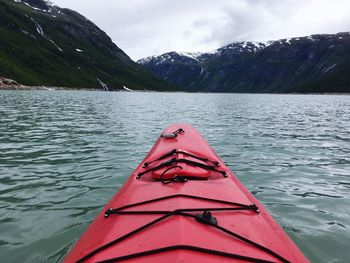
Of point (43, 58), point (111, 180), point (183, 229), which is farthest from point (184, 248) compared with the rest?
point (43, 58)

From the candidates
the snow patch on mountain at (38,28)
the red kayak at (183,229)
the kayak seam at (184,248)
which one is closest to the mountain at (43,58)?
the snow patch on mountain at (38,28)

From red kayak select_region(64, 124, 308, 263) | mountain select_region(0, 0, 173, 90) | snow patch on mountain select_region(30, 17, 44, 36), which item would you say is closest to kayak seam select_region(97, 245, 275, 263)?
red kayak select_region(64, 124, 308, 263)

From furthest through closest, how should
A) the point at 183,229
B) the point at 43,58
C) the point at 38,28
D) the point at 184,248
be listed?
the point at 38,28 → the point at 43,58 → the point at 183,229 → the point at 184,248

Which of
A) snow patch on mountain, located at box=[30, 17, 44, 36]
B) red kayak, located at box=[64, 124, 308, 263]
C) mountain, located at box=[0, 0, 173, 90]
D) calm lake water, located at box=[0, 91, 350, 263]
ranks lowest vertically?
calm lake water, located at box=[0, 91, 350, 263]

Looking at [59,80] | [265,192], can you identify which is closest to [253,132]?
[265,192]

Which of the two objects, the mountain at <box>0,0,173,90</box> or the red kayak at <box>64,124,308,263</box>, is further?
the mountain at <box>0,0,173,90</box>

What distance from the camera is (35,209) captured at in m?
7.91

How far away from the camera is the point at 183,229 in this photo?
3.99m

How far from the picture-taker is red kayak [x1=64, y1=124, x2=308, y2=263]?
12.0ft

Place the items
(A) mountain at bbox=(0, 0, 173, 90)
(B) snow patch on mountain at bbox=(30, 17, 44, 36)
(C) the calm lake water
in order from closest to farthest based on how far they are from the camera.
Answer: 1. (C) the calm lake water
2. (A) mountain at bbox=(0, 0, 173, 90)
3. (B) snow patch on mountain at bbox=(30, 17, 44, 36)

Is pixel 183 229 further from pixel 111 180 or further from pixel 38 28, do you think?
pixel 38 28

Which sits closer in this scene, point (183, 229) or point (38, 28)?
point (183, 229)

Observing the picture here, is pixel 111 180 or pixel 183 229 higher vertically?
pixel 183 229

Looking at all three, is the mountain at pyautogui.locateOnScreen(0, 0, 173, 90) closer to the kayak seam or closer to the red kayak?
the red kayak
